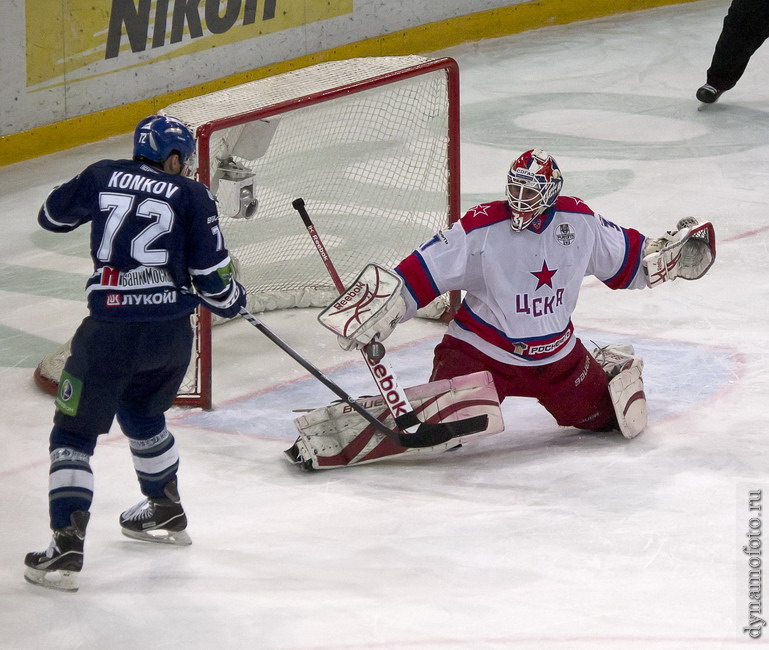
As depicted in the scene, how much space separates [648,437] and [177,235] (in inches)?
64.2

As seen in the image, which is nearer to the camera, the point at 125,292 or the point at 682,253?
the point at 125,292

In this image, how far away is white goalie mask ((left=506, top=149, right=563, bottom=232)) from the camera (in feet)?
12.5

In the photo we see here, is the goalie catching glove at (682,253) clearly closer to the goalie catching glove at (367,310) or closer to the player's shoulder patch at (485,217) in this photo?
the player's shoulder patch at (485,217)

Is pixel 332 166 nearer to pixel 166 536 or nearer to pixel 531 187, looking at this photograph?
pixel 531 187

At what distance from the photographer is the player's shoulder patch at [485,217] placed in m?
3.91

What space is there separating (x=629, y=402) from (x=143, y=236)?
5.18 feet

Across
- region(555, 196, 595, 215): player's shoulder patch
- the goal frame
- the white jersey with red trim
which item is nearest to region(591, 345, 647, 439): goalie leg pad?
the white jersey with red trim

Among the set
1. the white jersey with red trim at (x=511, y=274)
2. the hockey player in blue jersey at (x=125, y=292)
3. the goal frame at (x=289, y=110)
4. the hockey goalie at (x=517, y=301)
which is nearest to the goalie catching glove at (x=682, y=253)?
the hockey goalie at (x=517, y=301)

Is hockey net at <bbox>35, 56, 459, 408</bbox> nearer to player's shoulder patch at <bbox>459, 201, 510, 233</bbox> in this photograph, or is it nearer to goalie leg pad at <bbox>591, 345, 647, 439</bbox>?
player's shoulder patch at <bbox>459, 201, 510, 233</bbox>

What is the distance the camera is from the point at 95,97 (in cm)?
738

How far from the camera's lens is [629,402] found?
396 cm

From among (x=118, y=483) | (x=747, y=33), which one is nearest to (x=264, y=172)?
(x=118, y=483)

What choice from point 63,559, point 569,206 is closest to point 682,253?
point 569,206

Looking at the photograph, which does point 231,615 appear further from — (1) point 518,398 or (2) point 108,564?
(1) point 518,398
